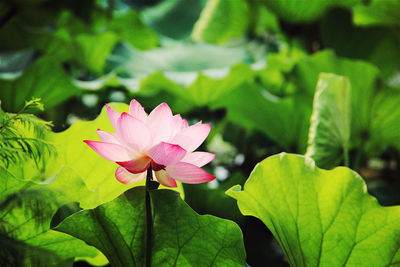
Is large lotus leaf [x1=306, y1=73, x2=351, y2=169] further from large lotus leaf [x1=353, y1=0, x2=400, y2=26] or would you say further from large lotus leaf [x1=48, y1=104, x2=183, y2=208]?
large lotus leaf [x1=353, y1=0, x2=400, y2=26]

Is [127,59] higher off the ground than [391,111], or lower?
lower

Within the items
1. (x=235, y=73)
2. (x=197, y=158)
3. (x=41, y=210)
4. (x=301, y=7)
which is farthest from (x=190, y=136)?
(x=301, y=7)

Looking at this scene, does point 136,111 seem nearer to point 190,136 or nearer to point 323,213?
point 190,136

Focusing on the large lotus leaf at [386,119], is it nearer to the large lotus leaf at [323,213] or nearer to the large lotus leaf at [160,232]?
the large lotus leaf at [323,213]

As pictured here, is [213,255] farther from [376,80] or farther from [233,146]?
[233,146]

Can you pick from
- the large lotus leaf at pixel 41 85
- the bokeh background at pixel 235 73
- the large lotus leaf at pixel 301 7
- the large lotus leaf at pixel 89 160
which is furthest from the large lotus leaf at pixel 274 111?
the large lotus leaf at pixel 89 160

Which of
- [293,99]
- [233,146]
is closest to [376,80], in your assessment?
[293,99]

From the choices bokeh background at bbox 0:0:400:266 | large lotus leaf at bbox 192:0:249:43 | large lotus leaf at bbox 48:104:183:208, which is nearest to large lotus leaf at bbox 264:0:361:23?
bokeh background at bbox 0:0:400:266
